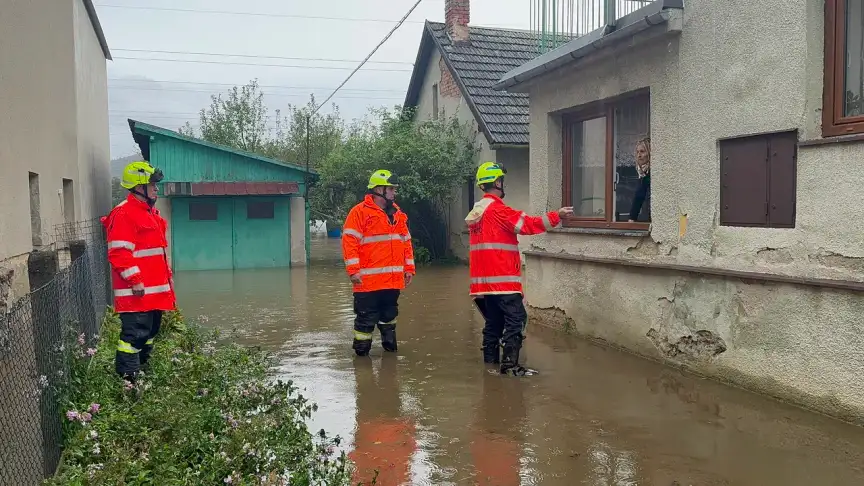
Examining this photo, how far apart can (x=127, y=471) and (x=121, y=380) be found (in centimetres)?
210

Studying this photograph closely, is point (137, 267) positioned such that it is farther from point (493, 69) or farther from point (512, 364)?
point (493, 69)

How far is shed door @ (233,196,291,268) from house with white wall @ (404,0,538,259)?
4632 mm

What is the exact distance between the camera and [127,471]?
378 centimetres

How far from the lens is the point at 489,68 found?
18.8m

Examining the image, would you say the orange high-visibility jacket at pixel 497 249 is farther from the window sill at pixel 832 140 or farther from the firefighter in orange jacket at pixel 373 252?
the window sill at pixel 832 140

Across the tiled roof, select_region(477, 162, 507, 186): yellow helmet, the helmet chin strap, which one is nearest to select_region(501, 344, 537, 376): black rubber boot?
select_region(477, 162, 507, 186): yellow helmet

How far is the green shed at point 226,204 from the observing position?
19000 millimetres

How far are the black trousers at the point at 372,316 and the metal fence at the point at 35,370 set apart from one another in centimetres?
290

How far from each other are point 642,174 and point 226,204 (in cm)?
1466

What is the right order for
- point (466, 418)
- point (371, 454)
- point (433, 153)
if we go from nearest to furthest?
1. point (371, 454)
2. point (466, 418)
3. point (433, 153)

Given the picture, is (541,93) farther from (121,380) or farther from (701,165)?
(121,380)

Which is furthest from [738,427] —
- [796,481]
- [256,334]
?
[256,334]

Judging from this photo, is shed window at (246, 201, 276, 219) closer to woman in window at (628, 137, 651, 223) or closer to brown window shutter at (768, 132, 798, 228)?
woman in window at (628, 137, 651, 223)

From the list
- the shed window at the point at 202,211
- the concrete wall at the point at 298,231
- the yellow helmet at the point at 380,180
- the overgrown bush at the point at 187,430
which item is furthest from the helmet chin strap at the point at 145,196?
the concrete wall at the point at 298,231
